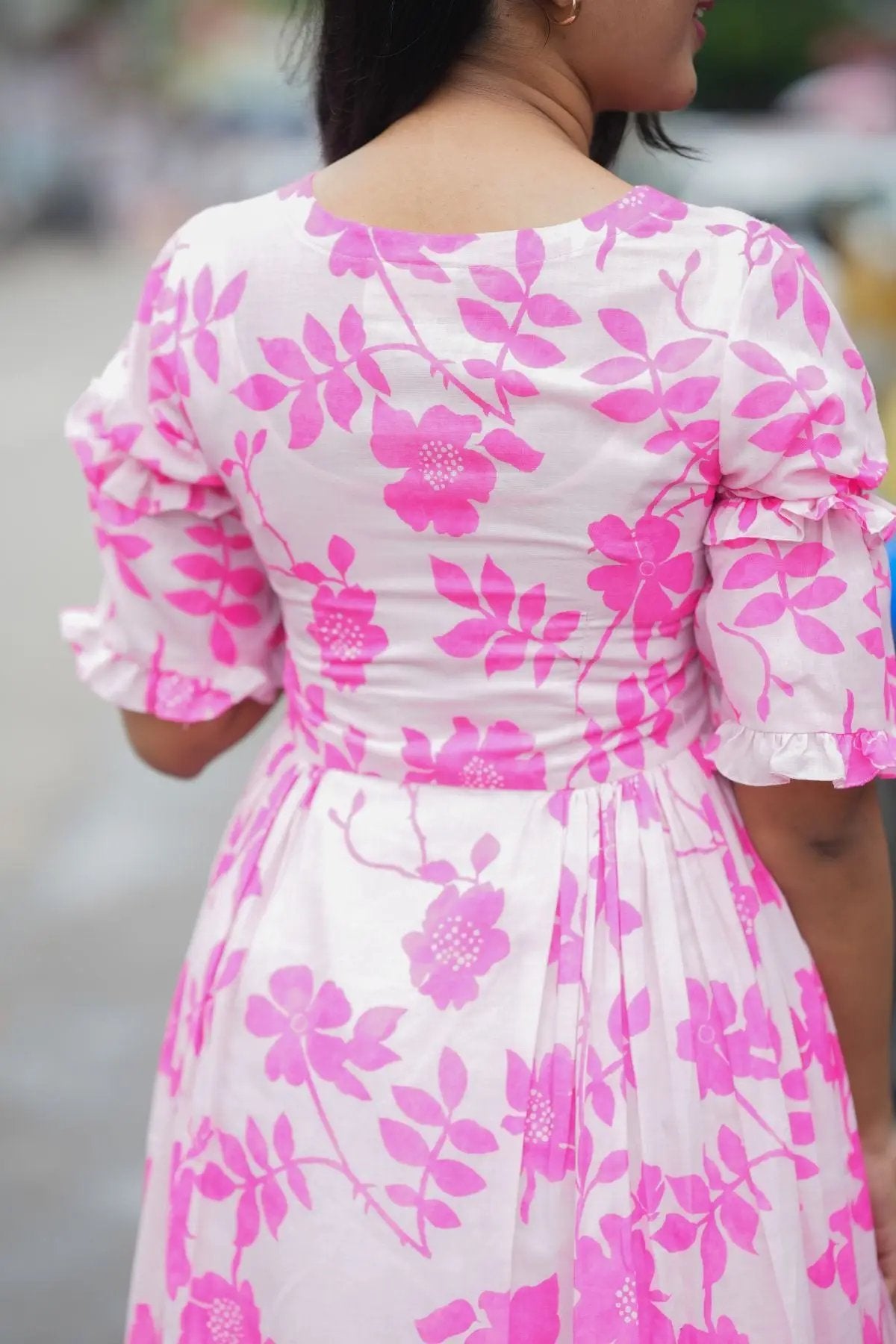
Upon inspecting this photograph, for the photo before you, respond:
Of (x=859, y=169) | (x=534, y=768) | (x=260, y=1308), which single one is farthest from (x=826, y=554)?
(x=859, y=169)

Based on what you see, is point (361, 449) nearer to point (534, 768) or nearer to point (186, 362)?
point (186, 362)

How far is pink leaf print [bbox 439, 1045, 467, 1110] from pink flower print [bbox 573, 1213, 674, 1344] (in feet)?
0.44

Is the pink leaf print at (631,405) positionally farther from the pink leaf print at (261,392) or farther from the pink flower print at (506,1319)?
the pink flower print at (506,1319)

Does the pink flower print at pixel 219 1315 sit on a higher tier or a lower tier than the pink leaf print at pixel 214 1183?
lower

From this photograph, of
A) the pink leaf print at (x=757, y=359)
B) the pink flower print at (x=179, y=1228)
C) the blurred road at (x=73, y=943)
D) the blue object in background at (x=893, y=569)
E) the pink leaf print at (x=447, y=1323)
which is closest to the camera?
the pink leaf print at (x=757, y=359)

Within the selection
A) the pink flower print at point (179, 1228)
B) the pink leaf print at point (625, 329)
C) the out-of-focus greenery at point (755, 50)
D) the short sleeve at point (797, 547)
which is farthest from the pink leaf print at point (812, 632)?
the out-of-focus greenery at point (755, 50)

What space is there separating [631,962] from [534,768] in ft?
0.54

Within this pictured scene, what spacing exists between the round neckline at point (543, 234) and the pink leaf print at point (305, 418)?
0.39 feet

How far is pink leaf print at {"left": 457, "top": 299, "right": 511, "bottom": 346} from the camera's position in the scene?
1.09 m

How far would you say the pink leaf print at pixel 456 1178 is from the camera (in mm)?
1161

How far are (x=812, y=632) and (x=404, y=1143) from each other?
484 mm

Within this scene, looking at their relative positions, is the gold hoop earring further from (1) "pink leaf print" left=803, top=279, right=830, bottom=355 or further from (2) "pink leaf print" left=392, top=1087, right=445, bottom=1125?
(2) "pink leaf print" left=392, top=1087, right=445, bottom=1125

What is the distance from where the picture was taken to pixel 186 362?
121cm

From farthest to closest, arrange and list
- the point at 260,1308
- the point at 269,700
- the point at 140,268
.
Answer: the point at 140,268 → the point at 269,700 → the point at 260,1308
